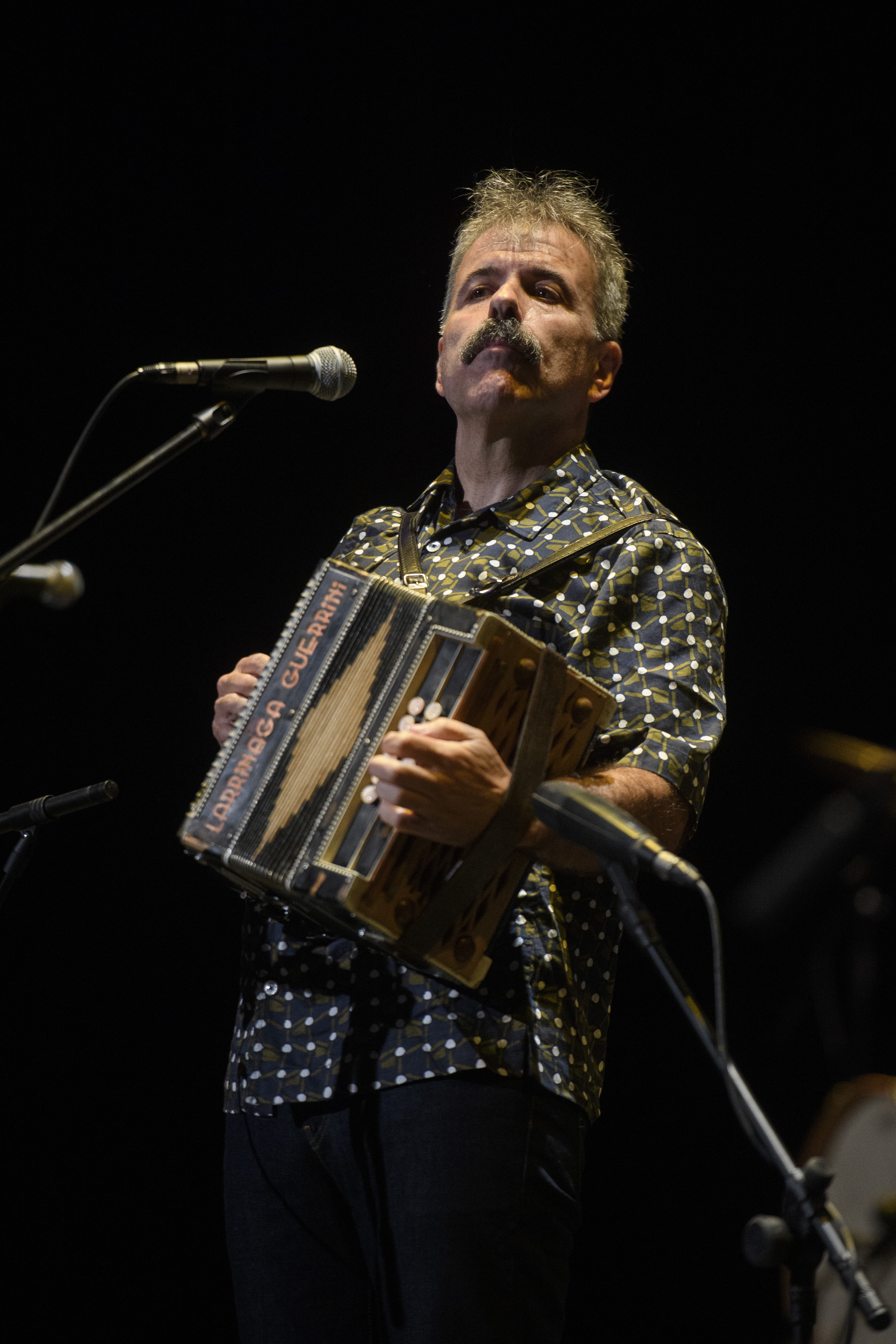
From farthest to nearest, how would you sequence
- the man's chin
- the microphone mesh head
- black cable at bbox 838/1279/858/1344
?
the man's chin < the microphone mesh head < black cable at bbox 838/1279/858/1344

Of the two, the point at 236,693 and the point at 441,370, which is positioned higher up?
the point at 441,370

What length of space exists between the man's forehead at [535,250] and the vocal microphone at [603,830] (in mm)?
1496

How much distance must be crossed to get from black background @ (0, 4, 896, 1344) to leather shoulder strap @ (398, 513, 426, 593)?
48.2 inches

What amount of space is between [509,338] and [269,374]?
71cm

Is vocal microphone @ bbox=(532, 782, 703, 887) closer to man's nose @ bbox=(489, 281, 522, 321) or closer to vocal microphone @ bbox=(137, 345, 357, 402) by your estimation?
vocal microphone @ bbox=(137, 345, 357, 402)

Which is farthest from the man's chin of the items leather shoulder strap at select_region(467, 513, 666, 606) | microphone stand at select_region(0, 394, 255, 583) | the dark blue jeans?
the dark blue jeans

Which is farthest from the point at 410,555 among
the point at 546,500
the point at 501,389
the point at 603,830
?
the point at 603,830

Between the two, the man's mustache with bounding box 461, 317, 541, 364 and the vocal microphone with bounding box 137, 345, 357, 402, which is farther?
the man's mustache with bounding box 461, 317, 541, 364

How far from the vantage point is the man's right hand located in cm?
203

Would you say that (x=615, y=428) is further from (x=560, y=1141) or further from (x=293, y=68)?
(x=560, y=1141)

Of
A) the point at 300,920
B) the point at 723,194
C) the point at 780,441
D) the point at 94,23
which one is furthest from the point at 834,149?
the point at 300,920

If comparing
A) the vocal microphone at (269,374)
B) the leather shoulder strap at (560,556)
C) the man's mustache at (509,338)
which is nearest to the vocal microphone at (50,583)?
the vocal microphone at (269,374)

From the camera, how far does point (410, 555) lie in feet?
7.78

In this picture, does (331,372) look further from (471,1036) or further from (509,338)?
(471,1036)
